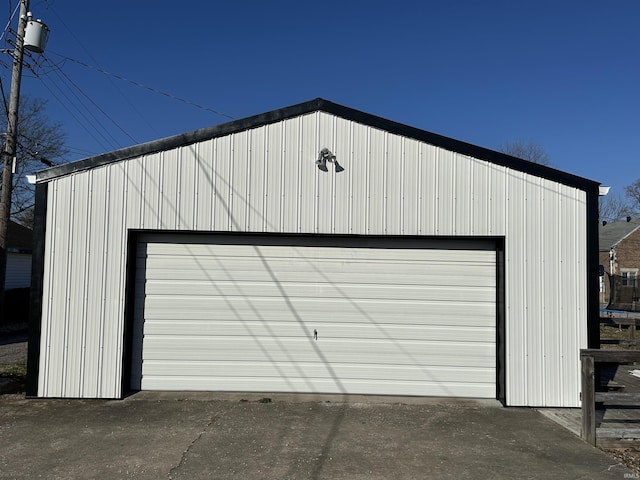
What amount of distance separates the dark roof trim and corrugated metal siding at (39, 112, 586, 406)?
0.32 feet

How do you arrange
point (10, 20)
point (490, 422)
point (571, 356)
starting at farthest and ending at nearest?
point (10, 20) < point (571, 356) < point (490, 422)

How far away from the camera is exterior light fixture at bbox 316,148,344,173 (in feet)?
24.5

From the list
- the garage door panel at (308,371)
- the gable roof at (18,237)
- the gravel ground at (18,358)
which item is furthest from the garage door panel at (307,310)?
the gable roof at (18,237)

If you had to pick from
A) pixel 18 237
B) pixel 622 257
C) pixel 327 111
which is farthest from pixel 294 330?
pixel 622 257

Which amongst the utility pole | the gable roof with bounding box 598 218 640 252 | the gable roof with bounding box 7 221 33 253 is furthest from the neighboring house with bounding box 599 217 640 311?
the gable roof with bounding box 7 221 33 253

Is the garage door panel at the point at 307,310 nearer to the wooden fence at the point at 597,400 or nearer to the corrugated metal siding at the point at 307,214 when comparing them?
the corrugated metal siding at the point at 307,214

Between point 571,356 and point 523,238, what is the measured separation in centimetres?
187

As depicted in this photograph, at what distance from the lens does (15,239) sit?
25938mm

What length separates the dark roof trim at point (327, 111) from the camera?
24.2ft

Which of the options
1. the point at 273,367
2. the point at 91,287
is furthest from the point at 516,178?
the point at 91,287

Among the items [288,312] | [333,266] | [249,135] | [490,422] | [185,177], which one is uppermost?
[249,135]

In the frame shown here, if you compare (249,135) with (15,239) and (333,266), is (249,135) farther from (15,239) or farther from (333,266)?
(15,239)

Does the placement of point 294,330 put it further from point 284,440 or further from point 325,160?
point 325,160

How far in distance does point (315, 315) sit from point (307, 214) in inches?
63.6
